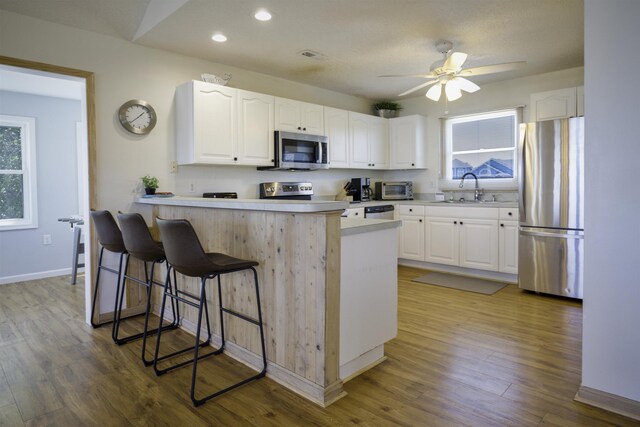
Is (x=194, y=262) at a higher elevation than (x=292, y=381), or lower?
higher

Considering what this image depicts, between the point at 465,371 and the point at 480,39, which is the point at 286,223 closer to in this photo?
the point at 465,371

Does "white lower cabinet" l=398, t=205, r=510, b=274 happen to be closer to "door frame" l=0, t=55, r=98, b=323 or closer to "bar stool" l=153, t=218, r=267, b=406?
"bar stool" l=153, t=218, r=267, b=406

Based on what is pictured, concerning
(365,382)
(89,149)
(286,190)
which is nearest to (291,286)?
(365,382)

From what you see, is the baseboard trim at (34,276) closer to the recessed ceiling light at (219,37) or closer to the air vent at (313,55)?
the recessed ceiling light at (219,37)

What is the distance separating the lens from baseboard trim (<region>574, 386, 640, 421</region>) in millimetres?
1858

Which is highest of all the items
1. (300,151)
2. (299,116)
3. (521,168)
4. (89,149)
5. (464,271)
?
(299,116)

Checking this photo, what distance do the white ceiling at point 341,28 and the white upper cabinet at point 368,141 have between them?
1059 mm

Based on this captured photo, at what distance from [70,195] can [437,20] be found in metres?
4.87

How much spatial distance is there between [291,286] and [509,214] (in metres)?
3.12

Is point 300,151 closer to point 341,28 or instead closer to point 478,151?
point 341,28

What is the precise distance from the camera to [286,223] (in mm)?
2146

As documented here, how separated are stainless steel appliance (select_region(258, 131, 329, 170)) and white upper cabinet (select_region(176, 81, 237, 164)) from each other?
54cm

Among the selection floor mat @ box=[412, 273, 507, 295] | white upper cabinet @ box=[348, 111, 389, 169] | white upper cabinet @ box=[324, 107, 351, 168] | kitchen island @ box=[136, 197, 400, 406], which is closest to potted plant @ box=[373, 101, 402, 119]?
white upper cabinet @ box=[348, 111, 389, 169]

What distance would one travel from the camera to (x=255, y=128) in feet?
13.0
